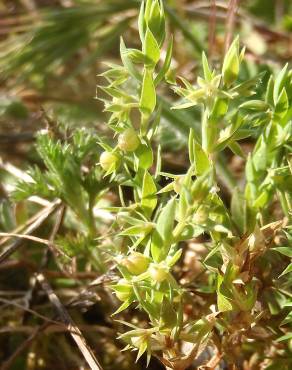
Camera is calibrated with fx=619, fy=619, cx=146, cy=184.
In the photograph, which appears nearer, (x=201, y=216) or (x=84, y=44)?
(x=201, y=216)

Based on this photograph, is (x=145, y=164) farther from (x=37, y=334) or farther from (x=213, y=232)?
(x=37, y=334)

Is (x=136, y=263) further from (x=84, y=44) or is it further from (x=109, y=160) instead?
(x=84, y=44)

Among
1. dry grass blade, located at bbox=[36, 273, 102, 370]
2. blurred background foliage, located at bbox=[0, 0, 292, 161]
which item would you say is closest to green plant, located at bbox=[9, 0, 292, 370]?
dry grass blade, located at bbox=[36, 273, 102, 370]

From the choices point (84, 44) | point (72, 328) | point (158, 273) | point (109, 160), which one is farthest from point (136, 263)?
point (84, 44)

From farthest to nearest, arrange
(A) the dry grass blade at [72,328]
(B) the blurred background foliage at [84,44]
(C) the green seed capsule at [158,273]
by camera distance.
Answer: (B) the blurred background foliage at [84,44]
(A) the dry grass blade at [72,328]
(C) the green seed capsule at [158,273]

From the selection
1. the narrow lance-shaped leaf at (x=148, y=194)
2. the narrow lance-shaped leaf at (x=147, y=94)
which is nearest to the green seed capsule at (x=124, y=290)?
the narrow lance-shaped leaf at (x=148, y=194)

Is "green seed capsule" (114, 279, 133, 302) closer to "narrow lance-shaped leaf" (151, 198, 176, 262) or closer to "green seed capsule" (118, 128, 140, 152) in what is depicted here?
"narrow lance-shaped leaf" (151, 198, 176, 262)

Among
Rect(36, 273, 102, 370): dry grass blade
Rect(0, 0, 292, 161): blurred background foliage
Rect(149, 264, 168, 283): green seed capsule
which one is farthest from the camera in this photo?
Rect(0, 0, 292, 161): blurred background foliage

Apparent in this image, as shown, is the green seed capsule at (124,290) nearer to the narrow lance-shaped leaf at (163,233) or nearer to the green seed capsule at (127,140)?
the narrow lance-shaped leaf at (163,233)

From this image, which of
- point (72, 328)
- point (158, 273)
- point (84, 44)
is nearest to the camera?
point (158, 273)
